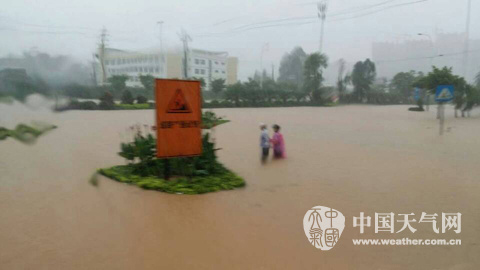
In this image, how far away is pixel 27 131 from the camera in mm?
5969

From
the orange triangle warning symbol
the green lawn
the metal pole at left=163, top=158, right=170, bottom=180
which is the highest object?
the orange triangle warning symbol

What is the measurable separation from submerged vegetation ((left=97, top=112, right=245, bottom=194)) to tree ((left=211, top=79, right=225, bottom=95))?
47.6 ft

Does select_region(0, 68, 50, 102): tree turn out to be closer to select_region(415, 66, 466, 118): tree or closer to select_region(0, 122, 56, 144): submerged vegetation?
select_region(0, 122, 56, 144): submerged vegetation

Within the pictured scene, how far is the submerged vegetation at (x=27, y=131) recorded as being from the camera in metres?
5.89

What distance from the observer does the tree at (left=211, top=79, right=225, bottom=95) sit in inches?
858

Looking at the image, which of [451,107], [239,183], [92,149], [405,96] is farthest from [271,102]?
[239,183]

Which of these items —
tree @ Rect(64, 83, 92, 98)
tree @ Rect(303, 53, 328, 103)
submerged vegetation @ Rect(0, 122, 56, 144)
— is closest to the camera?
tree @ Rect(64, 83, 92, 98)

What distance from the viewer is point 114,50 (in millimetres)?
11758

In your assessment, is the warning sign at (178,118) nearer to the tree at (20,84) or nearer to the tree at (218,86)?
the tree at (20,84)

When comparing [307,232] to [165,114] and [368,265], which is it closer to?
[368,265]

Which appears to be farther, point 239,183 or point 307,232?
point 239,183

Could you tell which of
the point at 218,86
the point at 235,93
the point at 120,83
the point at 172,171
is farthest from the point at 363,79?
the point at 172,171

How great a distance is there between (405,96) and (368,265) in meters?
34.8

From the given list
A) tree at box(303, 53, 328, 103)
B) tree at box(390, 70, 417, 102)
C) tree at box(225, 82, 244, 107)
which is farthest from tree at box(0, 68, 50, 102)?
tree at box(390, 70, 417, 102)
